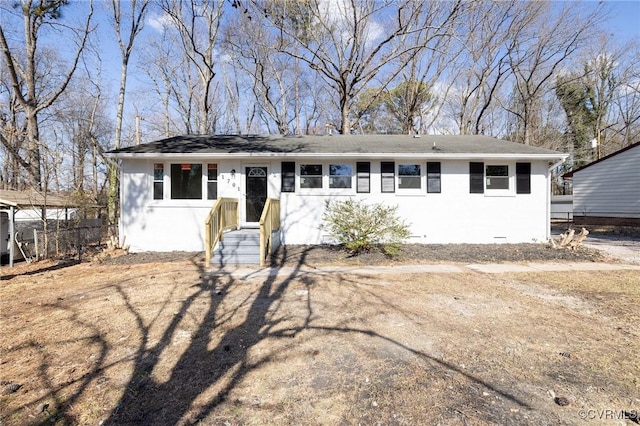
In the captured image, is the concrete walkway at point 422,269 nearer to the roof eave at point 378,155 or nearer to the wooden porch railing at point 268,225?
the wooden porch railing at point 268,225

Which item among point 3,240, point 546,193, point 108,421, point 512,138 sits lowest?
point 108,421

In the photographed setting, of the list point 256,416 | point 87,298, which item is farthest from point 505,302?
point 87,298

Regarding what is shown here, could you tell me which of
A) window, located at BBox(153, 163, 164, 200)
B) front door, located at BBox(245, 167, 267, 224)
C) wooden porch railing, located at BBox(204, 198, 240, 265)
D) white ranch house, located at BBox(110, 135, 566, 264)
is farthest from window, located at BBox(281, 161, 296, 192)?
window, located at BBox(153, 163, 164, 200)

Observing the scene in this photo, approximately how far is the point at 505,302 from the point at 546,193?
23.1ft

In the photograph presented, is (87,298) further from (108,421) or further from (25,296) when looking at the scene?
(108,421)

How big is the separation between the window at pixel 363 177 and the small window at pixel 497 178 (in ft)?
12.8

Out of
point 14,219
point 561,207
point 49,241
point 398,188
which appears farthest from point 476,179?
point 561,207

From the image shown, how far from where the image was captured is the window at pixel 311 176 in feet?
32.7

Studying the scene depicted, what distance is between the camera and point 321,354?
3094 mm

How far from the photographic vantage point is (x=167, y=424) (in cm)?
212

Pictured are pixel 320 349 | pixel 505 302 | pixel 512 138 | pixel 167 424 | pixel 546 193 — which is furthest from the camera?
pixel 512 138

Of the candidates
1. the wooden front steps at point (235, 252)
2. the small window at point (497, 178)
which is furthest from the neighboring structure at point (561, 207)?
the wooden front steps at point (235, 252)

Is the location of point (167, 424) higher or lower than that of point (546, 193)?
lower

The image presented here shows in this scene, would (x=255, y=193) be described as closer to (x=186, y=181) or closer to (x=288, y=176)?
(x=288, y=176)
